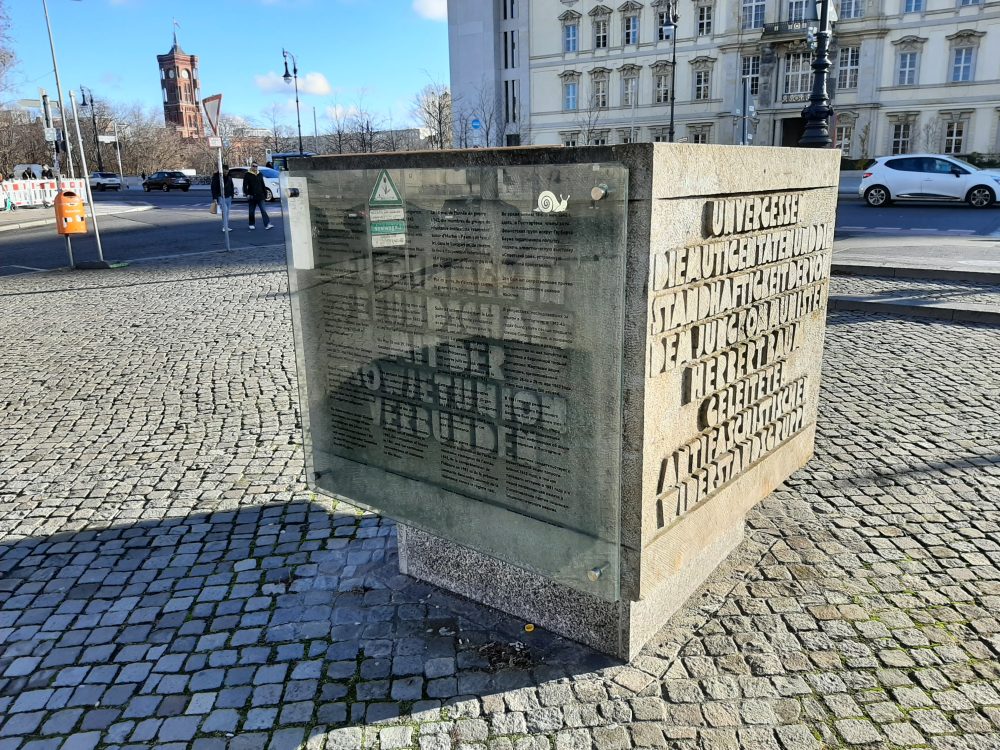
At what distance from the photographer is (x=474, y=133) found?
63344mm

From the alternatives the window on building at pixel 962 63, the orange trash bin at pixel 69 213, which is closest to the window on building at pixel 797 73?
the window on building at pixel 962 63

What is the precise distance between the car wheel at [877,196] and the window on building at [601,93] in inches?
1474

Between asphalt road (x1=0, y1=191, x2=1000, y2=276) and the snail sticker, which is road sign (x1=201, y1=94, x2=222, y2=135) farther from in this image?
the snail sticker

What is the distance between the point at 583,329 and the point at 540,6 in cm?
6570

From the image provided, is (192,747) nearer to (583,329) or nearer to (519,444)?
(519,444)

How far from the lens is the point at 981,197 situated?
24531mm

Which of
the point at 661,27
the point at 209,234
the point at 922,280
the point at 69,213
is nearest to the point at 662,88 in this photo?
the point at 661,27

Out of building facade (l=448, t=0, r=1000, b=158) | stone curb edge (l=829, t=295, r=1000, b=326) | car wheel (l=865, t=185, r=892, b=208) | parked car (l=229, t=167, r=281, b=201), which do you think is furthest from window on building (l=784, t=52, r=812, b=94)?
stone curb edge (l=829, t=295, r=1000, b=326)

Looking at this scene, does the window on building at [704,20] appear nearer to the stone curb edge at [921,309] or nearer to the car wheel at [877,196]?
the car wheel at [877,196]

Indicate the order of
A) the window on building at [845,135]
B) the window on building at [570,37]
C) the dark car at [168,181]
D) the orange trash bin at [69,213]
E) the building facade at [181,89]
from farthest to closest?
the building facade at [181,89] < the window on building at [570,37] < the dark car at [168,181] < the window on building at [845,135] < the orange trash bin at [69,213]

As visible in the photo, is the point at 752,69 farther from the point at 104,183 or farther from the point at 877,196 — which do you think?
the point at 104,183

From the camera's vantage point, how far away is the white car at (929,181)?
80.1 feet

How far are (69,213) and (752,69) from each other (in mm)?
49905

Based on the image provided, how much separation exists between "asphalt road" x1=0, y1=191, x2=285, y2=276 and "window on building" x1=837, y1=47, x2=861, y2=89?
1512 inches
